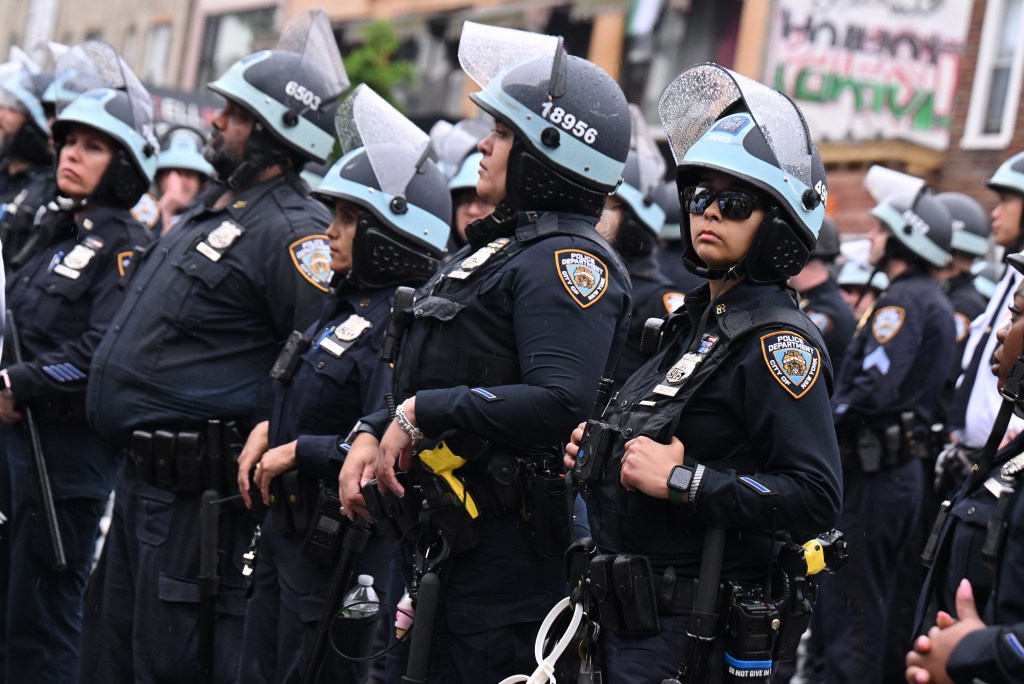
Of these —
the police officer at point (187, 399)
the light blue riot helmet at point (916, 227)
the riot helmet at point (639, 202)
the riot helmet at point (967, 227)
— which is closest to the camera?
the police officer at point (187, 399)

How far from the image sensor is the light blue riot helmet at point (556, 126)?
445 centimetres

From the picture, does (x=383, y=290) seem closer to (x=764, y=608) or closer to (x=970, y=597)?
(x=764, y=608)

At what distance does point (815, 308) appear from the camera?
26.9 feet

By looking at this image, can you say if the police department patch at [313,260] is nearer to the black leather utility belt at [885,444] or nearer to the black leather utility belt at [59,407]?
the black leather utility belt at [59,407]

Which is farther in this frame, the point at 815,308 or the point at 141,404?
the point at 815,308

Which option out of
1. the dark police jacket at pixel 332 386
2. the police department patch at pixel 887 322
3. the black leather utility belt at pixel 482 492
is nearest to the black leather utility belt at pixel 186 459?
the dark police jacket at pixel 332 386

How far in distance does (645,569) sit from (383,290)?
2037mm

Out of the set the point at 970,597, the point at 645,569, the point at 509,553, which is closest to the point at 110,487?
the point at 509,553

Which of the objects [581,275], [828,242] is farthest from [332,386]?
[828,242]

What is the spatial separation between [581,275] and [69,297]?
3140 mm

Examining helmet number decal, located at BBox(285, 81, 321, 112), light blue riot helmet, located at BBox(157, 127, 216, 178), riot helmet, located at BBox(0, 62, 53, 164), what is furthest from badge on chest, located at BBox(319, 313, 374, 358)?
light blue riot helmet, located at BBox(157, 127, 216, 178)

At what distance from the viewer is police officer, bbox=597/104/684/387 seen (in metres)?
6.84

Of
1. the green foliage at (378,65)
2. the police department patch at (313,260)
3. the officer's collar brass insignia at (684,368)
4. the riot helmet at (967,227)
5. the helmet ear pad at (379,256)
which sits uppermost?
the officer's collar brass insignia at (684,368)

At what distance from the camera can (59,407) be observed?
6.43 meters
